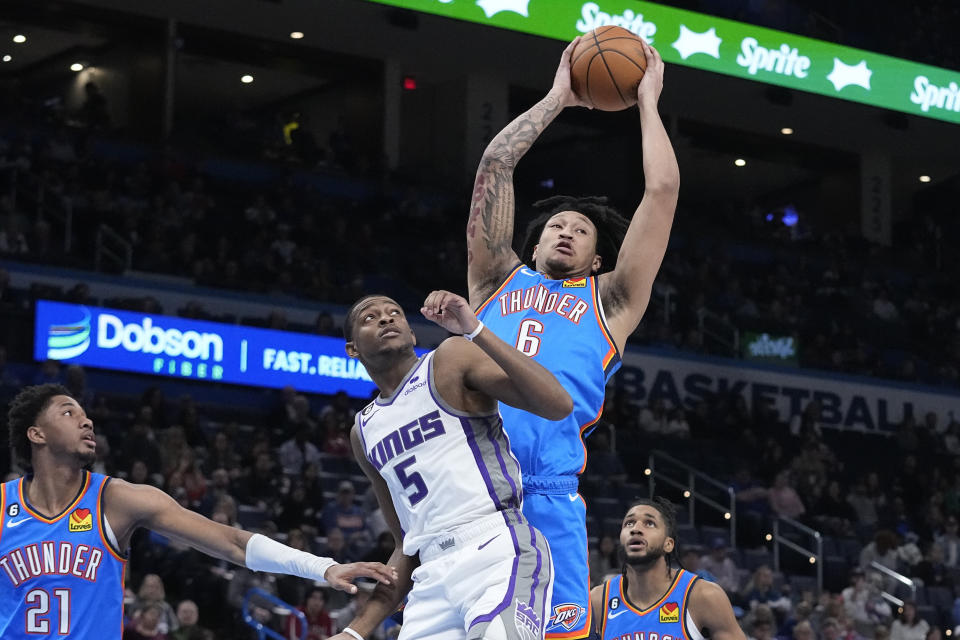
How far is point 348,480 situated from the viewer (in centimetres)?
1575

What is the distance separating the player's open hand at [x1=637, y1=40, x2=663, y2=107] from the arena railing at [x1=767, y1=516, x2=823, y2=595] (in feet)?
43.0

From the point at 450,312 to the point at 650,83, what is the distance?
5.88ft

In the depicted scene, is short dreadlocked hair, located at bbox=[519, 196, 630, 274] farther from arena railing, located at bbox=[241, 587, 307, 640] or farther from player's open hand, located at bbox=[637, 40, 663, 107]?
arena railing, located at bbox=[241, 587, 307, 640]

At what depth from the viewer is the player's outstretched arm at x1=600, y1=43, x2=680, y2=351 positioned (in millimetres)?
5453

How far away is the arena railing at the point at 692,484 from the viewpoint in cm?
1902

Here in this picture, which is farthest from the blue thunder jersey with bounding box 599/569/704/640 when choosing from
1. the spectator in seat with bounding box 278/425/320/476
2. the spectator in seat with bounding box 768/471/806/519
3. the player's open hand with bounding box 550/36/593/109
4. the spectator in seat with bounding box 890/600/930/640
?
the spectator in seat with bounding box 768/471/806/519

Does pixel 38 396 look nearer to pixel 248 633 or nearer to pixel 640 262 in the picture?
pixel 640 262

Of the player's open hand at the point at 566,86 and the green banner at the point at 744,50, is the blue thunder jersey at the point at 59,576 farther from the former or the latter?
the green banner at the point at 744,50

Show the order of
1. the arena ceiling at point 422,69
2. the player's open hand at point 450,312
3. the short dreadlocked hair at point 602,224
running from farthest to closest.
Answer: the arena ceiling at point 422,69
the short dreadlocked hair at point 602,224
the player's open hand at point 450,312

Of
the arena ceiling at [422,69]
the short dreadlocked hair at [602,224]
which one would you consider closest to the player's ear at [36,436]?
the short dreadlocked hair at [602,224]

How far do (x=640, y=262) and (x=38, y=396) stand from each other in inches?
93.3

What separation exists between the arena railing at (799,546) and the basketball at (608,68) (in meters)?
13.1

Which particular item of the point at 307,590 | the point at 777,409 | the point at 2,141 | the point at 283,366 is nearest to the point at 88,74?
the point at 2,141

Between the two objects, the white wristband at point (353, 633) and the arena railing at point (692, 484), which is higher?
the white wristband at point (353, 633)
